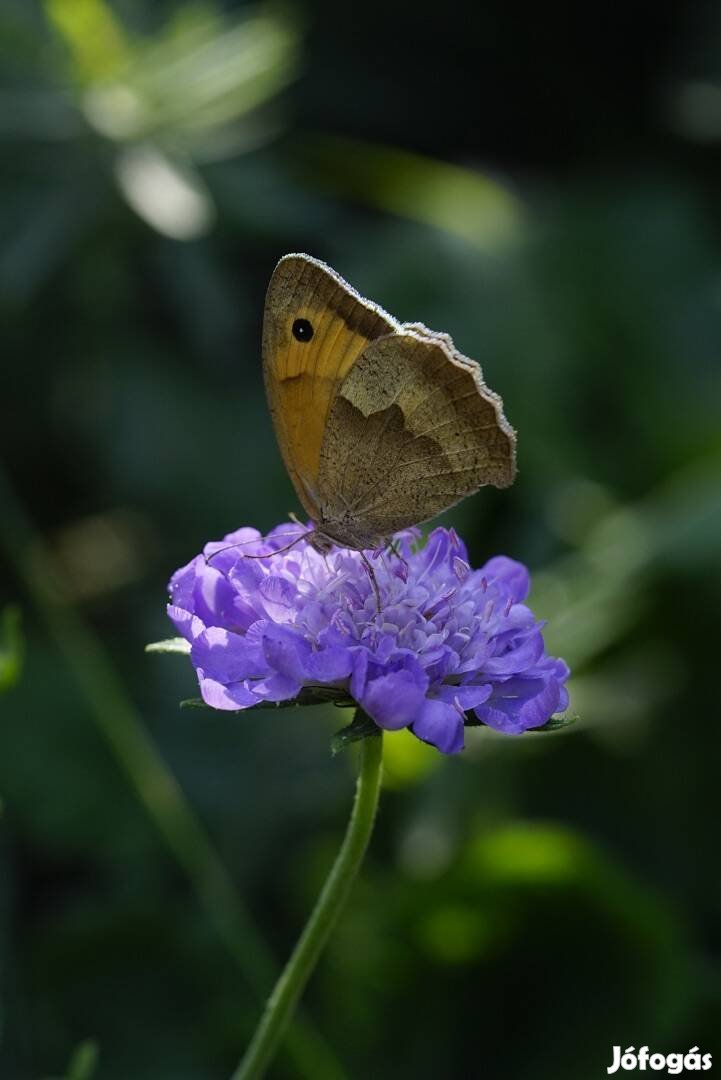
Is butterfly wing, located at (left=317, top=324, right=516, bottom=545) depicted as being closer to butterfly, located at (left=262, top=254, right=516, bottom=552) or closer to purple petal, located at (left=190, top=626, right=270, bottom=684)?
butterfly, located at (left=262, top=254, right=516, bottom=552)

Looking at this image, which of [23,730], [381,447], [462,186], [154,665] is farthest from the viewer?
[462,186]

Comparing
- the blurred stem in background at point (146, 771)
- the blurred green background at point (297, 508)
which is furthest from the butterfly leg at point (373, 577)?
the blurred stem in background at point (146, 771)

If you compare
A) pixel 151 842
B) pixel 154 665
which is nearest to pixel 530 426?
pixel 154 665

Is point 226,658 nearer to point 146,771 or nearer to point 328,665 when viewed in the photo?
point 328,665

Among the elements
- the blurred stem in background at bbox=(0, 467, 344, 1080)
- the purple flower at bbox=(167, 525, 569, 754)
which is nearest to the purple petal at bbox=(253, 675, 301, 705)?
the purple flower at bbox=(167, 525, 569, 754)

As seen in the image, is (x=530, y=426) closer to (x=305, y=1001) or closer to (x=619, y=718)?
(x=619, y=718)

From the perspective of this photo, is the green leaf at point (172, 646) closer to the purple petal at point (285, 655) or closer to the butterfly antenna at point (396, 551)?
the purple petal at point (285, 655)

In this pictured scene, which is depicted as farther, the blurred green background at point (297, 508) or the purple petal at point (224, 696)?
the blurred green background at point (297, 508)
